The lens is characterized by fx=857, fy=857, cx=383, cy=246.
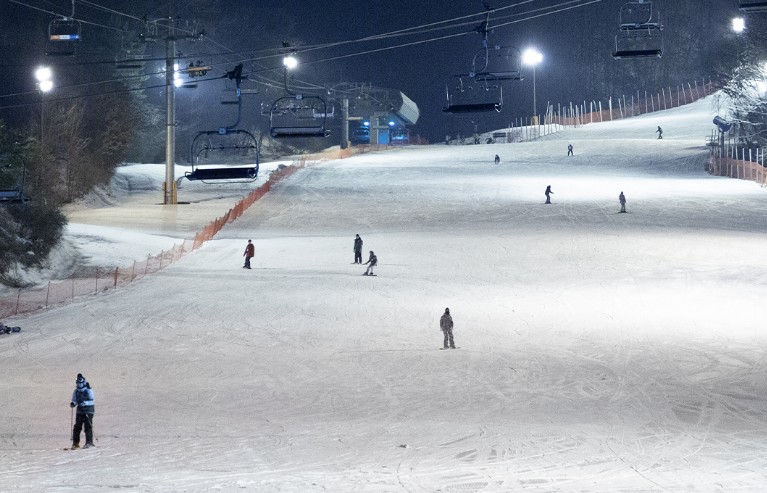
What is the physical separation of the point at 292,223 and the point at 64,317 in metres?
17.4

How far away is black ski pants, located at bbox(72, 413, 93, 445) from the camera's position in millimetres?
11312

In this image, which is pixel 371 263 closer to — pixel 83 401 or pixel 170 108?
pixel 83 401

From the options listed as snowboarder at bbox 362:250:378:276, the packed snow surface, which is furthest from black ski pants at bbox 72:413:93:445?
snowboarder at bbox 362:250:378:276

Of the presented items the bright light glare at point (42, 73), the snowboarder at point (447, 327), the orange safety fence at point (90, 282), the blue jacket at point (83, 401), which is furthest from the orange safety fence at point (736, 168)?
the blue jacket at point (83, 401)

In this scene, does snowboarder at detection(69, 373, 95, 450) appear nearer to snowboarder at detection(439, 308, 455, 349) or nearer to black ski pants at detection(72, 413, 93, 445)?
black ski pants at detection(72, 413, 93, 445)

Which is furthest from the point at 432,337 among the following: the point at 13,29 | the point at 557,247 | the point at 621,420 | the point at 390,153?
the point at 390,153

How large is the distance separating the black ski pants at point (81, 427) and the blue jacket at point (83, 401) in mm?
55

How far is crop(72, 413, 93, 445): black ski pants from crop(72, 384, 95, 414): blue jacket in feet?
0.18

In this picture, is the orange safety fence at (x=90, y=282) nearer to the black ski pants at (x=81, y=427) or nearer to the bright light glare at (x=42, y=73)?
the bright light glare at (x=42, y=73)

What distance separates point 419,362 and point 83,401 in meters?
7.00

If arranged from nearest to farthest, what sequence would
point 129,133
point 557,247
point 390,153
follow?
point 557,247 → point 129,133 → point 390,153

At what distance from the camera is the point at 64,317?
21.0 m

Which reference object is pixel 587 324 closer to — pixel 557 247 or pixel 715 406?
pixel 715 406

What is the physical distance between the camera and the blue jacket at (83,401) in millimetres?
11297
